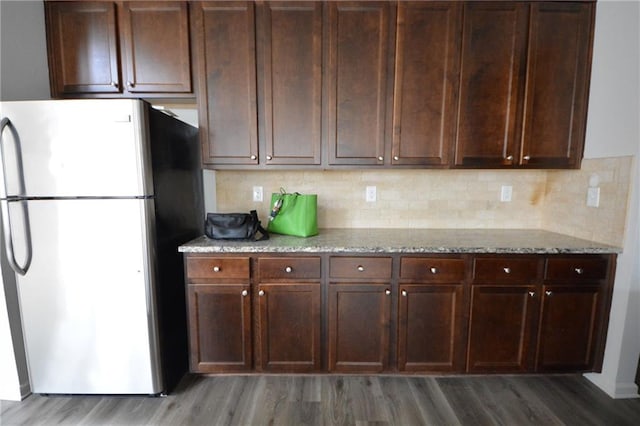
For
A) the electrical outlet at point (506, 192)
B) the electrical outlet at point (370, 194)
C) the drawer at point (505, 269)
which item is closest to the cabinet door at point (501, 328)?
the drawer at point (505, 269)

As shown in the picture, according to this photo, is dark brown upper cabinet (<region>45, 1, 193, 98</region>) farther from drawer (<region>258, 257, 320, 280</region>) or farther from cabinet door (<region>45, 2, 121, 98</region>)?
drawer (<region>258, 257, 320, 280</region>)

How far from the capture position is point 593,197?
1879 millimetres

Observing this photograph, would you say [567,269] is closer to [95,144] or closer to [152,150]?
[152,150]

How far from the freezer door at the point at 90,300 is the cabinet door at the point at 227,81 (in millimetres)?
622

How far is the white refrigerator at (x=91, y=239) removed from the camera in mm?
1528

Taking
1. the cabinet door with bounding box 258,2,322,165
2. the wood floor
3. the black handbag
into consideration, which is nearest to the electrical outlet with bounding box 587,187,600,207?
the wood floor

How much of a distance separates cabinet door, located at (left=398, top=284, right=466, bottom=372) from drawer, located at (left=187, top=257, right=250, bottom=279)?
3.20 ft

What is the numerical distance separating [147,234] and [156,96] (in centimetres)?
94

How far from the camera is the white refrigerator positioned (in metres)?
1.53

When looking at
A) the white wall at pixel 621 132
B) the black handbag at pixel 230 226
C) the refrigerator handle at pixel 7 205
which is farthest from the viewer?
the black handbag at pixel 230 226

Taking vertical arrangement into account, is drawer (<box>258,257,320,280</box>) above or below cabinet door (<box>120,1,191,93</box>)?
below

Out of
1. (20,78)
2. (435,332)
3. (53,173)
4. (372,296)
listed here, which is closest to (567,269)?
(435,332)

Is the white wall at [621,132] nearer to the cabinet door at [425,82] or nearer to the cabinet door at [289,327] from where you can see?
the cabinet door at [425,82]

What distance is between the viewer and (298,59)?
6.12ft
